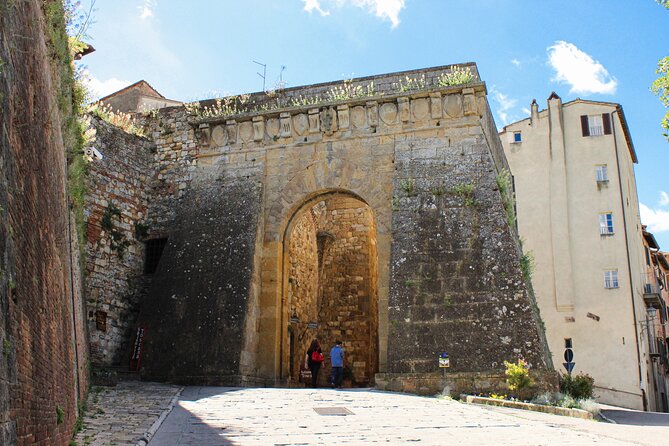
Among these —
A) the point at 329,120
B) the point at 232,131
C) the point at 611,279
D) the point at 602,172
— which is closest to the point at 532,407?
the point at 329,120

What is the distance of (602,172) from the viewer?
98.7 ft

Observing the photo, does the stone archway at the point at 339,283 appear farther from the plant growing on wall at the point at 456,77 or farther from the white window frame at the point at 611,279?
the white window frame at the point at 611,279

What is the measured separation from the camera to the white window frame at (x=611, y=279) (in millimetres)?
28609

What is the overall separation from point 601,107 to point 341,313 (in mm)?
16373

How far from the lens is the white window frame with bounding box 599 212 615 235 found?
2933 centimetres

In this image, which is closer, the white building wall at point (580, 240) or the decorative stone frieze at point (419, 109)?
the decorative stone frieze at point (419, 109)

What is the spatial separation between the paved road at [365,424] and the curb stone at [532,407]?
0.44m

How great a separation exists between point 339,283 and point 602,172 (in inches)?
570

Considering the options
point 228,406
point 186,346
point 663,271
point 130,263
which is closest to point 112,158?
point 130,263

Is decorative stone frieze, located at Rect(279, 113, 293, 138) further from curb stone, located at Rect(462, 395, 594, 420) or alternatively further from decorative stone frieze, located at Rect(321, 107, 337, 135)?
curb stone, located at Rect(462, 395, 594, 420)

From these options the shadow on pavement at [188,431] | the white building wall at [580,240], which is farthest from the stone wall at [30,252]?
the white building wall at [580,240]

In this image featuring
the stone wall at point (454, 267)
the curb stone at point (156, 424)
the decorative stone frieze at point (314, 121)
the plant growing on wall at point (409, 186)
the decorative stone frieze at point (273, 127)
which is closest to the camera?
the curb stone at point (156, 424)

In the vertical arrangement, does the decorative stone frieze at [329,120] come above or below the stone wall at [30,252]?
above

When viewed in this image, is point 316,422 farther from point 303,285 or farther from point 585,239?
point 585,239
